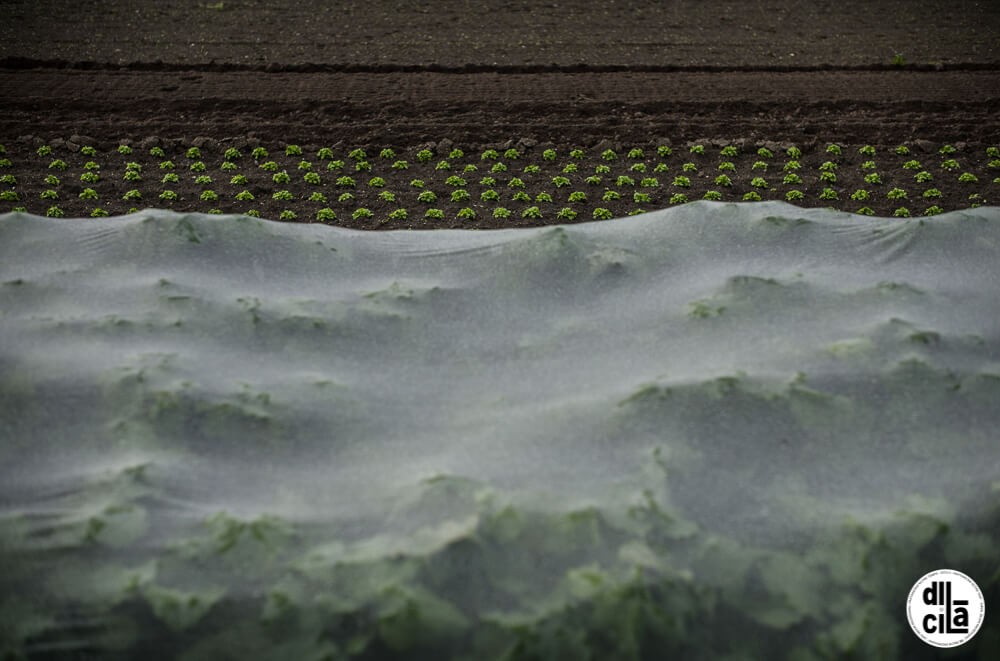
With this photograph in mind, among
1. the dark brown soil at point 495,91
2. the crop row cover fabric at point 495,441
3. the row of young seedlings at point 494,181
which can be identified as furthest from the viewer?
the dark brown soil at point 495,91

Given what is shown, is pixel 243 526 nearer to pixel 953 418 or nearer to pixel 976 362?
pixel 953 418

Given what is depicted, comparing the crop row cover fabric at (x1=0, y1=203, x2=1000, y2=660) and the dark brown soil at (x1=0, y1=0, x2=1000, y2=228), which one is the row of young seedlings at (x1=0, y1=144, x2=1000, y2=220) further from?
the crop row cover fabric at (x1=0, y1=203, x2=1000, y2=660)

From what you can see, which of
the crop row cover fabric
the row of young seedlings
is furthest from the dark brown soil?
the crop row cover fabric

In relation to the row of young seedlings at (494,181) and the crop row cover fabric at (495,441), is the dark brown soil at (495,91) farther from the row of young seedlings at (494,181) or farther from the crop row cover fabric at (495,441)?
the crop row cover fabric at (495,441)

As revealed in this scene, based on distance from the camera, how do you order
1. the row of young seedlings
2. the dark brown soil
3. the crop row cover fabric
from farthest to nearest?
1. the dark brown soil
2. the row of young seedlings
3. the crop row cover fabric

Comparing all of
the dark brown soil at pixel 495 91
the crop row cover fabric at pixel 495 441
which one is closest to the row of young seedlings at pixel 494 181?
the dark brown soil at pixel 495 91
